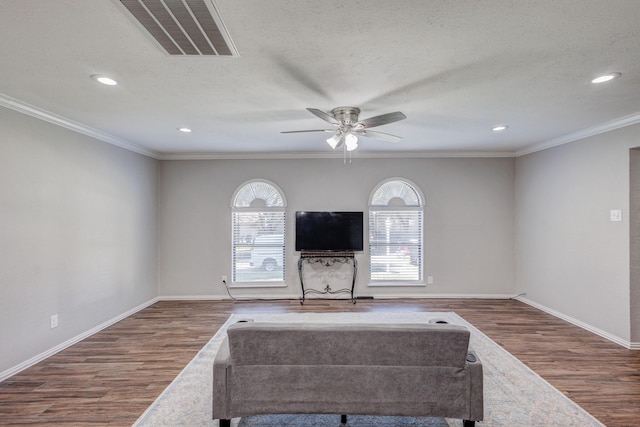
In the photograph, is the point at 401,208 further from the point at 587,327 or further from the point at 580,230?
the point at 587,327

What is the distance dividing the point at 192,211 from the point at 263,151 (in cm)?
A: 174

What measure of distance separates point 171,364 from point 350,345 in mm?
2257

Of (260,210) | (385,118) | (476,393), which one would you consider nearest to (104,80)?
(385,118)

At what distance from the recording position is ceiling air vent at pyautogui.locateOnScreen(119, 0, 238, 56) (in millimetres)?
1588

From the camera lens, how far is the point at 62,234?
145 inches

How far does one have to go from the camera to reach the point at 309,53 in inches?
85.7

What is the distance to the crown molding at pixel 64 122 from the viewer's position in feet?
9.96

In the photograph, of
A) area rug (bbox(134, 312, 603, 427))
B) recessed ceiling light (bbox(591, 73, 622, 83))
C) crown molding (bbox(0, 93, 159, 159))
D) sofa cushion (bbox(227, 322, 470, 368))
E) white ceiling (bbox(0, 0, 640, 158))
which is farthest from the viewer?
crown molding (bbox(0, 93, 159, 159))

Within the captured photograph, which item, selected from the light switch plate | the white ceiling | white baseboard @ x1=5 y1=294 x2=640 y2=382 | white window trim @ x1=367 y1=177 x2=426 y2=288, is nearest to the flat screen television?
white window trim @ x1=367 y1=177 x2=426 y2=288

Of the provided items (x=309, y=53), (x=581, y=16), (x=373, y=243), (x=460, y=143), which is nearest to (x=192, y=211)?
(x=373, y=243)

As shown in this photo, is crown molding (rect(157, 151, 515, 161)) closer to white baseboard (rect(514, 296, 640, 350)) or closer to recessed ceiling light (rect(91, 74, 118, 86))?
white baseboard (rect(514, 296, 640, 350))

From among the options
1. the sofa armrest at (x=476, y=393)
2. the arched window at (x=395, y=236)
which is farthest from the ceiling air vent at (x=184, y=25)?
the arched window at (x=395, y=236)

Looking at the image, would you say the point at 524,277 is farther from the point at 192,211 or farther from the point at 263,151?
the point at 192,211

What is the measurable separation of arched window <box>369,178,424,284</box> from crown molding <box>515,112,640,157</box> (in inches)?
78.4
